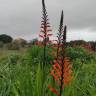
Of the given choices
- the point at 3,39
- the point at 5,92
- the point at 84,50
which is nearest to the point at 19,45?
the point at 3,39

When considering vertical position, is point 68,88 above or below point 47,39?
below

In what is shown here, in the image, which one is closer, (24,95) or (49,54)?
(24,95)

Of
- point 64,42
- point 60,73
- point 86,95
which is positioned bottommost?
point 86,95

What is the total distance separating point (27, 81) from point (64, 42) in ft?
6.49

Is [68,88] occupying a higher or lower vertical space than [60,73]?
lower

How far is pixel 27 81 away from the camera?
6008 mm

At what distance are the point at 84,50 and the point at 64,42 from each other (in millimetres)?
12193

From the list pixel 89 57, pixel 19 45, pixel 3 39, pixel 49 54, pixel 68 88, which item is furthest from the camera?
pixel 3 39

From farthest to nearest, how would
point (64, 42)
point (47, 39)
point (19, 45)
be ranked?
point (19, 45) → point (47, 39) → point (64, 42)

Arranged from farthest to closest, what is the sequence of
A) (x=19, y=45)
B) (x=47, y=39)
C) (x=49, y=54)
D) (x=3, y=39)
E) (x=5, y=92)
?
(x=3, y=39)
(x=19, y=45)
(x=49, y=54)
(x=5, y=92)
(x=47, y=39)

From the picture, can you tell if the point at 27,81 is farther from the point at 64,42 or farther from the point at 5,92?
the point at 64,42

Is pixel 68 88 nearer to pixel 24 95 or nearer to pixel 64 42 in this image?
pixel 24 95

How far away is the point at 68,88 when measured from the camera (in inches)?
226

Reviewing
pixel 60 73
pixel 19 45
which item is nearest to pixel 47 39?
pixel 60 73
